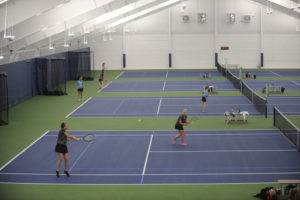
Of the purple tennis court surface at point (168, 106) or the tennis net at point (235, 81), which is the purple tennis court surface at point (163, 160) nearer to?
the purple tennis court surface at point (168, 106)

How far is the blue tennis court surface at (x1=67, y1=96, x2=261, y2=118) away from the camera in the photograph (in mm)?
26812

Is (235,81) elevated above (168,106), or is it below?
above

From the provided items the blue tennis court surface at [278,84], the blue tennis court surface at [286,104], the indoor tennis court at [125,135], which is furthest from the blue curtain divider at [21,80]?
the blue tennis court surface at [278,84]

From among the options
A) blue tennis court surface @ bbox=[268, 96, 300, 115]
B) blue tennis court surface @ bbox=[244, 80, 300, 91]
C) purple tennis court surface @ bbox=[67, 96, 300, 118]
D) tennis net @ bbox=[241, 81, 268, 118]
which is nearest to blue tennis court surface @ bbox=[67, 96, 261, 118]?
purple tennis court surface @ bbox=[67, 96, 300, 118]

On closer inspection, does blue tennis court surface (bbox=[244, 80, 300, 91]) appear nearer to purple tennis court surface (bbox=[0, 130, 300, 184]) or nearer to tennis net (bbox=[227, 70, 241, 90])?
tennis net (bbox=[227, 70, 241, 90])

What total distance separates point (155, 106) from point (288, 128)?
36.4 feet

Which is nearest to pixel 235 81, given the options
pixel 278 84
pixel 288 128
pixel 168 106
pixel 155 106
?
pixel 278 84

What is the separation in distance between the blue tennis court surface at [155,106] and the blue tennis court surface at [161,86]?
460 cm

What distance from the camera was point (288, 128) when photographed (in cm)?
2002

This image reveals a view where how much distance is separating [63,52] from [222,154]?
28.8 m

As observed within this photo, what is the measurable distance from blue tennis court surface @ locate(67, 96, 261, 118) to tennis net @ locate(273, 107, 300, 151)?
409 centimetres

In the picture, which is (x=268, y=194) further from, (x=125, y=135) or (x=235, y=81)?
(x=235, y=81)

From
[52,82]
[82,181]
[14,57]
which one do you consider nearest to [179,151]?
[82,181]

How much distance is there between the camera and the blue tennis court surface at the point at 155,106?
88.0 feet
